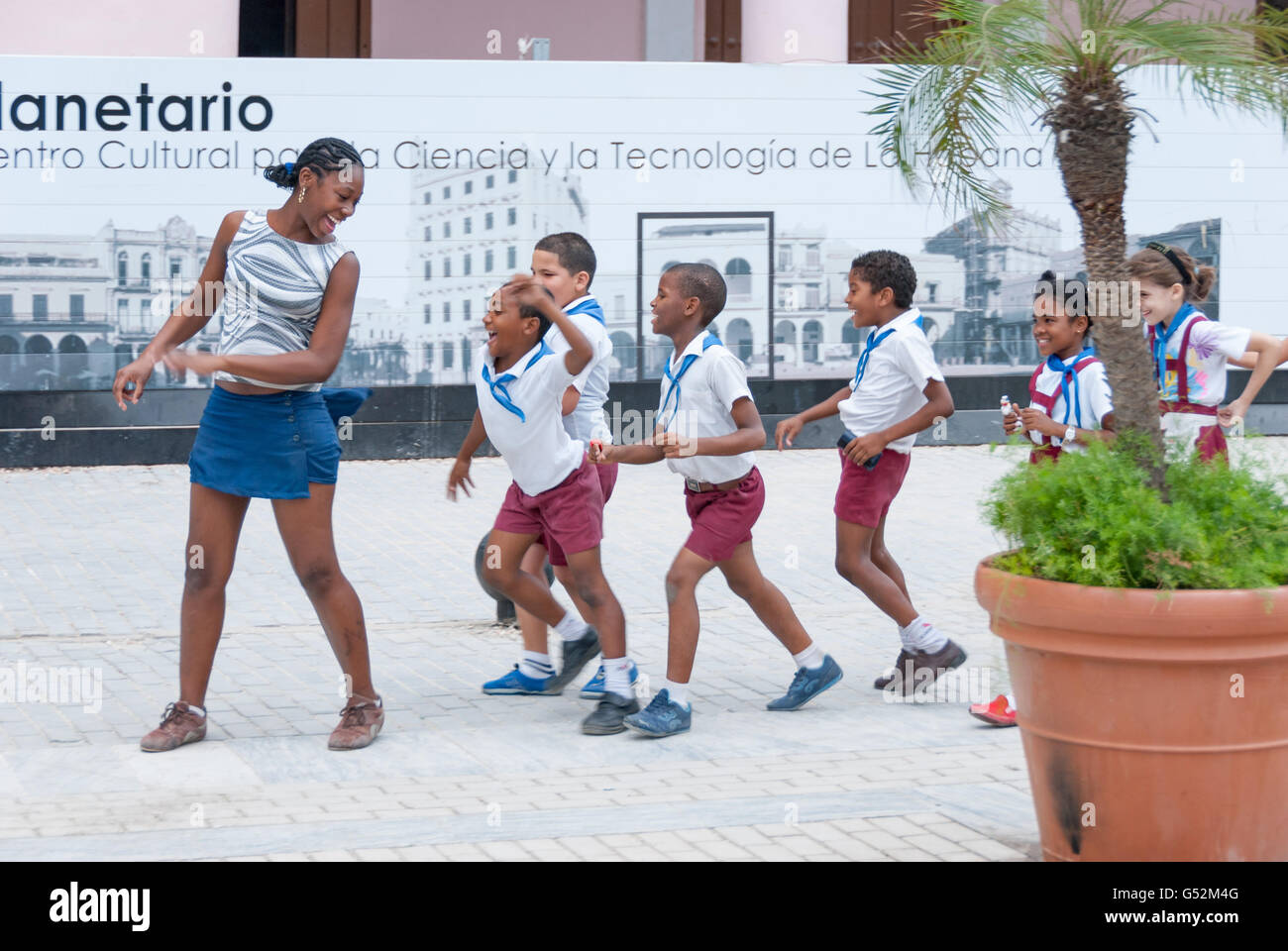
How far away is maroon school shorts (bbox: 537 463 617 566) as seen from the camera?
621 centimetres

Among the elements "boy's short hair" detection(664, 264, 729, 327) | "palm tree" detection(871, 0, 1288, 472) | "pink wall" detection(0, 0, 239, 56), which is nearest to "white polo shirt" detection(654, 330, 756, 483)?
"boy's short hair" detection(664, 264, 729, 327)

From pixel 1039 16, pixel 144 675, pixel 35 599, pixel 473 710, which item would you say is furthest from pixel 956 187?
pixel 35 599

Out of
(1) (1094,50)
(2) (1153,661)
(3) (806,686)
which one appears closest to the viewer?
(2) (1153,661)

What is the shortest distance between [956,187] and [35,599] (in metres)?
5.00

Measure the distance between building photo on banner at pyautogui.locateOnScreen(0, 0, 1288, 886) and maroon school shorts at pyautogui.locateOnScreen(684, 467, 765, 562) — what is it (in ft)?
0.06

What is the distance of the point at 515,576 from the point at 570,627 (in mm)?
343

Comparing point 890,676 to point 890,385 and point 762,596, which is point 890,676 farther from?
point 890,385

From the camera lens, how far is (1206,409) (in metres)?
6.61

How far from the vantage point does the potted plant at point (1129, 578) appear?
13.3 feet

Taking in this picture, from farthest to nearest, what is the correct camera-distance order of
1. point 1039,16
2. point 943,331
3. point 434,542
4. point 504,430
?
1. point 943,331
2. point 434,542
3. point 504,430
4. point 1039,16

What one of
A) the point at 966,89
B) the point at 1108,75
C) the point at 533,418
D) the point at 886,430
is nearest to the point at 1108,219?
the point at 1108,75

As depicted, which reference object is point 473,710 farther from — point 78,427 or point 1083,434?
point 78,427

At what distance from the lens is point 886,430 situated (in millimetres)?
6406
